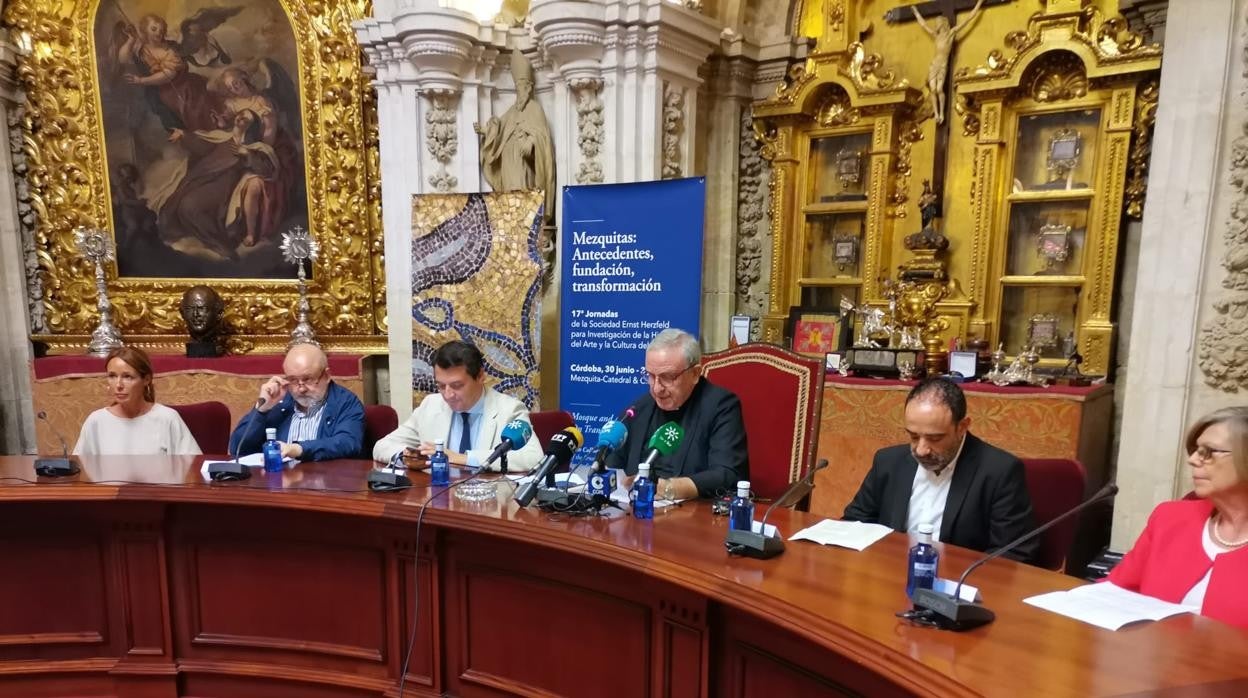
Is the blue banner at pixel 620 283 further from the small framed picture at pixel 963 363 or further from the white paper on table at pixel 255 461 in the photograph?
the white paper on table at pixel 255 461

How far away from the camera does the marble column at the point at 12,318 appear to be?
554cm

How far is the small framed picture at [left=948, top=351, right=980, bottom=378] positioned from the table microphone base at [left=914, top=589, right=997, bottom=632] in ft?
10.5

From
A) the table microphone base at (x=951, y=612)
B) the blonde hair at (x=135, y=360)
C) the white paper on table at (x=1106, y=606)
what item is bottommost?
the white paper on table at (x=1106, y=606)

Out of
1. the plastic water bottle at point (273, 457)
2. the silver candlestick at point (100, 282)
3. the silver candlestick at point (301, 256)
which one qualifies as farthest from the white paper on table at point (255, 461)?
the silver candlestick at point (100, 282)

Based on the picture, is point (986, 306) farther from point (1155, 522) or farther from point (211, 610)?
point (211, 610)

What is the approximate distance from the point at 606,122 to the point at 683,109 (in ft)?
1.87

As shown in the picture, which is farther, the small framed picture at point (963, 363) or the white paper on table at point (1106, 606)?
the small framed picture at point (963, 363)

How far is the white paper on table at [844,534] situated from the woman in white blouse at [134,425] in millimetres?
2580

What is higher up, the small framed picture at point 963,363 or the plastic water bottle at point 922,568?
the small framed picture at point 963,363

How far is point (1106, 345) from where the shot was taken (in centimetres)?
413

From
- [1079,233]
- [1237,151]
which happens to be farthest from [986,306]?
[1237,151]

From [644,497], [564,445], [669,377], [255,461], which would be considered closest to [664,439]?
[644,497]

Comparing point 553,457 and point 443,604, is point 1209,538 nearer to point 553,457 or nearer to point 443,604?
point 553,457

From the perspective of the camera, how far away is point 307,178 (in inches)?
223
